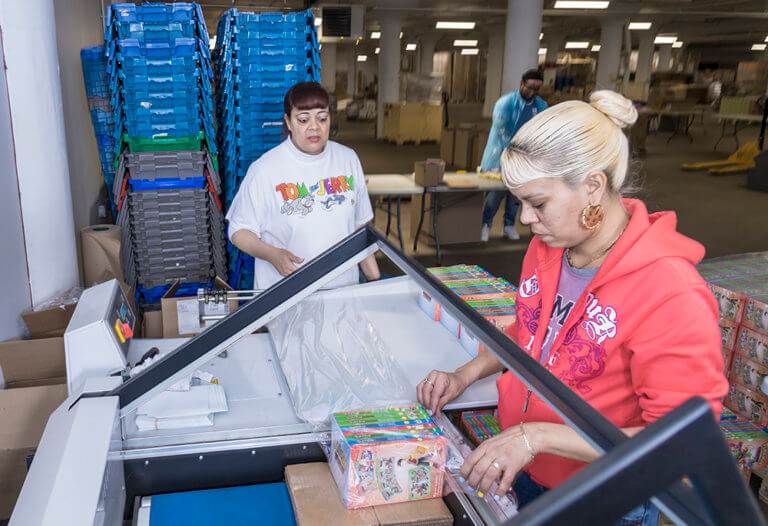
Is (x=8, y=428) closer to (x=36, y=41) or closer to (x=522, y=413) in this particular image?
(x=522, y=413)

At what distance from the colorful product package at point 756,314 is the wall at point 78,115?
13.3ft

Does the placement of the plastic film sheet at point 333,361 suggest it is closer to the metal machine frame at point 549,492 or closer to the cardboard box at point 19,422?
the metal machine frame at point 549,492

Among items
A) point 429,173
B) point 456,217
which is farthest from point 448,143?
point 429,173

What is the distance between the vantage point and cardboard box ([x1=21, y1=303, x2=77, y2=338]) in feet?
10.2

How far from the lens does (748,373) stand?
10.2 ft

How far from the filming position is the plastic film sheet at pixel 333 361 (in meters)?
1.78

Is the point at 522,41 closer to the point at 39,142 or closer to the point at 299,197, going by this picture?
the point at 299,197

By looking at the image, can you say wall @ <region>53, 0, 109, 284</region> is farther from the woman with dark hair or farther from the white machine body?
the white machine body

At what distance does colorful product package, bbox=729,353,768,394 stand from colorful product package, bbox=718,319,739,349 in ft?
0.20

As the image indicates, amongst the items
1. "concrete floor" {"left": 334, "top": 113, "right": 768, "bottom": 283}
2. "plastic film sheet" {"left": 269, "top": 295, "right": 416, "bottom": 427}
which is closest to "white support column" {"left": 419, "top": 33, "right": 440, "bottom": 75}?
"concrete floor" {"left": 334, "top": 113, "right": 768, "bottom": 283}

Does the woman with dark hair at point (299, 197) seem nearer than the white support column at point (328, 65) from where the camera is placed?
Yes

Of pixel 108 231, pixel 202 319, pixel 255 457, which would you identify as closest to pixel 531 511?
pixel 255 457

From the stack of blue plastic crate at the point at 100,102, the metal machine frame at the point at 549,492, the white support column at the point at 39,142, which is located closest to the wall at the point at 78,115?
the stack of blue plastic crate at the point at 100,102

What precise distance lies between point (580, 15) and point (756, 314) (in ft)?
53.2
